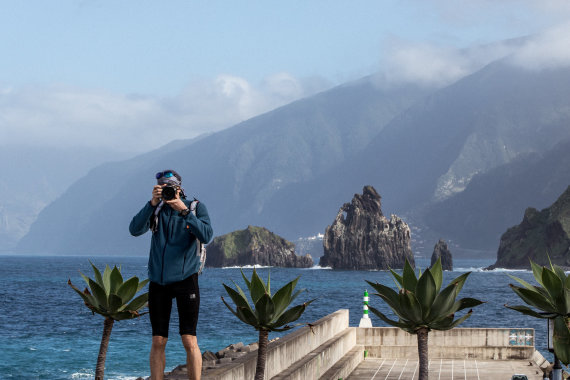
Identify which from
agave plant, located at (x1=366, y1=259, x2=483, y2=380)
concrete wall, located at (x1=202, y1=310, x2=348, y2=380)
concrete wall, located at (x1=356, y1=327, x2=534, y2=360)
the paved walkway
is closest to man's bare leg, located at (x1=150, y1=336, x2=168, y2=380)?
concrete wall, located at (x1=202, y1=310, x2=348, y2=380)

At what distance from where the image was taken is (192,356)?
8.17 meters

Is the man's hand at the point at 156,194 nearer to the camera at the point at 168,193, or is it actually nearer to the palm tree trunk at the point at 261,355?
the camera at the point at 168,193

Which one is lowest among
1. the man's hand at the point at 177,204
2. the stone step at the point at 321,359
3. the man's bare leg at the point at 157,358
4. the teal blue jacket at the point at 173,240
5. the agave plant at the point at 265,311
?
the stone step at the point at 321,359

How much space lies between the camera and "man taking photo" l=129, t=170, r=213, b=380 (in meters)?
8.07

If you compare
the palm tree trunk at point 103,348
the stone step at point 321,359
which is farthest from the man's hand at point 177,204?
the stone step at point 321,359

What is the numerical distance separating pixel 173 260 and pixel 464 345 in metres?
12.0

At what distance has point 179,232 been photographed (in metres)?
8.19

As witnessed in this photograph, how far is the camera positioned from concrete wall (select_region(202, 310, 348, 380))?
213 centimetres

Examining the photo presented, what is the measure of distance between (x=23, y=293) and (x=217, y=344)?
2255 inches

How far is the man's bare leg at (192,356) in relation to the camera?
807 centimetres

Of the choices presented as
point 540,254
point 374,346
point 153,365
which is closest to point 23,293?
point 374,346

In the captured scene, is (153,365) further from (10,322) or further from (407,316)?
(10,322)

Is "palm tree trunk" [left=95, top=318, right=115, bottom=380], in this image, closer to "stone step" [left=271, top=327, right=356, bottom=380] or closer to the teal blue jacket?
the teal blue jacket

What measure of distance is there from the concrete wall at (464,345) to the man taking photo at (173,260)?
10.9 meters
